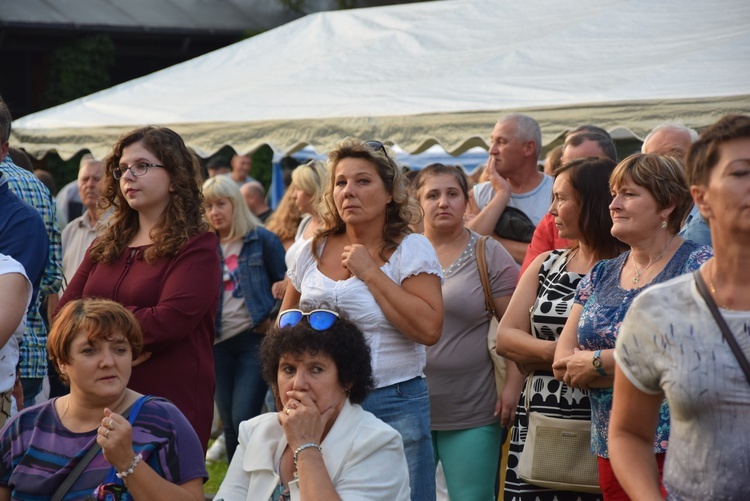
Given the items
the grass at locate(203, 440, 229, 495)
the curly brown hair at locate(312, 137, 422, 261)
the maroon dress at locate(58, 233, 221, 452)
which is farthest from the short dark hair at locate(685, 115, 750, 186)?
the grass at locate(203, 440, 229, 495)

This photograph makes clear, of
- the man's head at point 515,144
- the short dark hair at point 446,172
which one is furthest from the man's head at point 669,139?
the man's head at point 515,144

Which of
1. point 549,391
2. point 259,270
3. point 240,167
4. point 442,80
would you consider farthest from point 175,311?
point 240,167

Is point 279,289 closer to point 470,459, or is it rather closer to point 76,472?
point 470,459

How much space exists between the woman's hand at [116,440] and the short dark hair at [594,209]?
1.94m

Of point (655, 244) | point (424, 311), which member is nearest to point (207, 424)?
point (424, 311)

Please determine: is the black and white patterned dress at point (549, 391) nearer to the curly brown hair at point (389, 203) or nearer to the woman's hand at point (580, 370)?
the woman's hand at point (580, 370)

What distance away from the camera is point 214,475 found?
7.46 meters

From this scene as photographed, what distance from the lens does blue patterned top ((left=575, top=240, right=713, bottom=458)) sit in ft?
11.7

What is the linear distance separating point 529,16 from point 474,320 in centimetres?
→ 552

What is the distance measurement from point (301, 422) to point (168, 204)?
1.47m

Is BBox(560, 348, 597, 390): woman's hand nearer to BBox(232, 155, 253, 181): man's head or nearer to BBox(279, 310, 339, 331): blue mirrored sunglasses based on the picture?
BBox(279, 310, 339, 331): blue mirrored sunglasses

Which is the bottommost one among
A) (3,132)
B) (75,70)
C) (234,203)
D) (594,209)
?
(234,203)

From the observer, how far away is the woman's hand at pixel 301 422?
3145 millimetres

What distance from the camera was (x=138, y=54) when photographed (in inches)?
826
